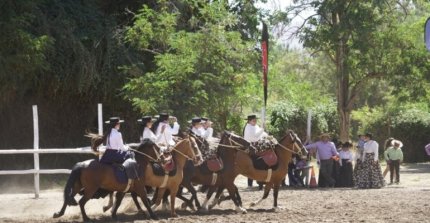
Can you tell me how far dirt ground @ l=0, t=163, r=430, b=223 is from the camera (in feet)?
52.1

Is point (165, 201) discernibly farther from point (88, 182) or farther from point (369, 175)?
point (369, 175)

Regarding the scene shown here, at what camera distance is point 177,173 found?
651 inches

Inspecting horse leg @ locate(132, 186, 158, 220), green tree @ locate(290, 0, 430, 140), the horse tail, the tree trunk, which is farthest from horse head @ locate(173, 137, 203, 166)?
the tree trunk

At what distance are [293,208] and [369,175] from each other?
24.9 ft

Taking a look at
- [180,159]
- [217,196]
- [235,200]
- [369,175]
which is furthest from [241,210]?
[369,175]

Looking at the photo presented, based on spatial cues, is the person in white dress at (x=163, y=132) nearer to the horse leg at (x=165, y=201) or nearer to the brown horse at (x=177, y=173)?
the brown horse at (x=177, y=173)

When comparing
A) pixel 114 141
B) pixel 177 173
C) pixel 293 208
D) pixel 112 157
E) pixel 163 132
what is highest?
pixel 163 132

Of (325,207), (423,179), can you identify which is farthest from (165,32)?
(423,179)

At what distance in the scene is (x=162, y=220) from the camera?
15672mm

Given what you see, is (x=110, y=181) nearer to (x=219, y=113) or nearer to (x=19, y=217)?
(x=19, y=217)

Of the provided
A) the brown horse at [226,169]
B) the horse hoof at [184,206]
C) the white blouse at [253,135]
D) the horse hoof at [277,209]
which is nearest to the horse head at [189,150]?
the brown horse at [226,169]

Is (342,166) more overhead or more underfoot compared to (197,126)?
more underfoot

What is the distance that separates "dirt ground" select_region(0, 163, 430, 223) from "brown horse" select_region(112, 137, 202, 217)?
1.56 ft

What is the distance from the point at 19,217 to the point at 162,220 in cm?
329
